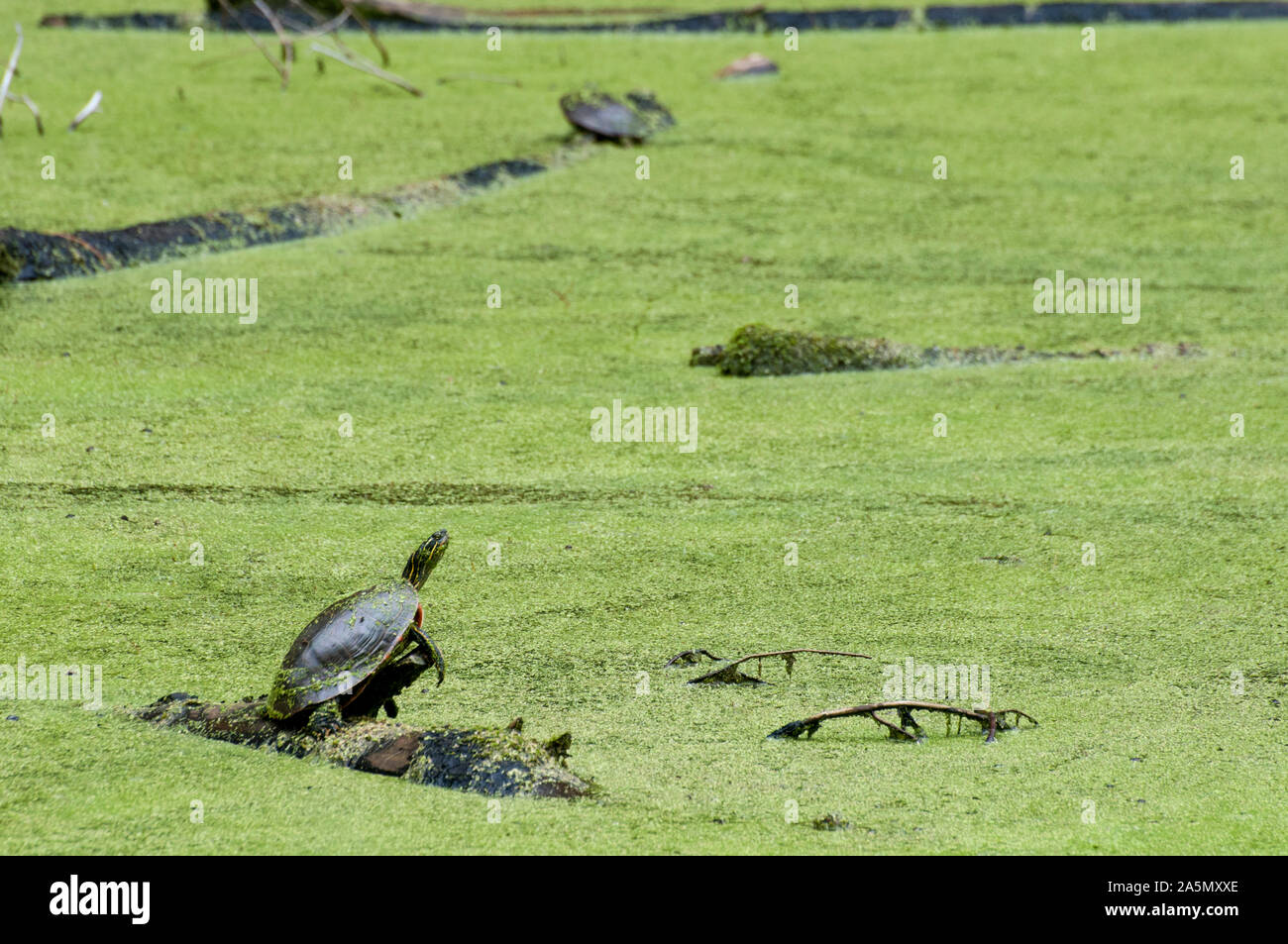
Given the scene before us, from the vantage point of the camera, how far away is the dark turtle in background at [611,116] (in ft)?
17.1

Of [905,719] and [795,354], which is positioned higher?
[795,354]

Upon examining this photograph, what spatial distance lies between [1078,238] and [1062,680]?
2.72 meters

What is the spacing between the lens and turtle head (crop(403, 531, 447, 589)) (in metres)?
2.31

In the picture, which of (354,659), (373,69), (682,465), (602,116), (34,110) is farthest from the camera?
(373,69)

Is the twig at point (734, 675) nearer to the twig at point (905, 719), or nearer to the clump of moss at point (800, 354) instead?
the twig at point (905, 719)

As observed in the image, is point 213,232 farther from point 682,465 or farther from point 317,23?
point 317,23

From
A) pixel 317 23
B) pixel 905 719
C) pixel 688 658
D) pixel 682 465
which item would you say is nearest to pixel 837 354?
pixel 682 465

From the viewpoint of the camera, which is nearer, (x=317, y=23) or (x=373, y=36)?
(x=373, y=36)

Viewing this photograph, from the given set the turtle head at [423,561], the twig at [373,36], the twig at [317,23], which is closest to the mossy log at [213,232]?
the twig at [373,36]

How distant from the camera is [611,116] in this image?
5.23 metres

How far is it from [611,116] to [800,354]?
1980 millimetres

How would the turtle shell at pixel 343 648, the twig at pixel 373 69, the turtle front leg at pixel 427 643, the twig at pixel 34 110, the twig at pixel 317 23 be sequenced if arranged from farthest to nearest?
the twig at pixel 317 23, the twig at pixel 373 69, the twig at pixel 34 110, the turtle front leg at pixel 427 643, the turtle shell at pixel 343 648

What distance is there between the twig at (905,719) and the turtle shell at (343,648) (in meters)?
0.59

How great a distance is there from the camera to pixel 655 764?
1.89m
